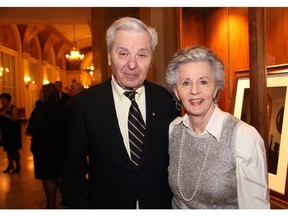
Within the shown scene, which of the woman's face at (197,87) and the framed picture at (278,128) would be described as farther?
the framed picture at (278,128)

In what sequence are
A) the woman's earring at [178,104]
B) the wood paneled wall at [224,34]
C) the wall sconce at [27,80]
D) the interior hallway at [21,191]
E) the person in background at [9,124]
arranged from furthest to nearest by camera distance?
the wall sconce at [27,80], the person in background at [9,124], the interior hallway at [21,191], the wood paneled wall at [224,34], the woman's earring at [178,104]

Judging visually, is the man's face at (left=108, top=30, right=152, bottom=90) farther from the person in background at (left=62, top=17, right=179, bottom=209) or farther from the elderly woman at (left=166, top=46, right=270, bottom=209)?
the elderly woman at (left=166, top=46, right=270, bottom=209)

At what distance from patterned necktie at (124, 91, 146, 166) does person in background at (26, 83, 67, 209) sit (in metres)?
2.44

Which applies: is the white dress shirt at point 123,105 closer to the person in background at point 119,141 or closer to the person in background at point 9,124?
the person in background at point 119,141

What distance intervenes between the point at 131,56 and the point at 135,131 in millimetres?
340

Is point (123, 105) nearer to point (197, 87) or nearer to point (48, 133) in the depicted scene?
point (197, 87)

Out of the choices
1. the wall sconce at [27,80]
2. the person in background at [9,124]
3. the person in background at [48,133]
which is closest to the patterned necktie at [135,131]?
the person in background at [48,133]

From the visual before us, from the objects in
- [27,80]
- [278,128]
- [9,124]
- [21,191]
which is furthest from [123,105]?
[27,80]

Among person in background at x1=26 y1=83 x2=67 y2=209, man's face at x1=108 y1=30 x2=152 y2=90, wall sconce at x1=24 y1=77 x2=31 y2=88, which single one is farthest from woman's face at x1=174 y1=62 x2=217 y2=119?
wall sconce at x1=24 y1=77 x2=31 y2=88

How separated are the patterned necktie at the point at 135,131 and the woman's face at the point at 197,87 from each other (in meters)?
0.25

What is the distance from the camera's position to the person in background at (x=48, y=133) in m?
3.82

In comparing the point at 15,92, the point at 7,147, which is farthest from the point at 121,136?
the point at 15,92

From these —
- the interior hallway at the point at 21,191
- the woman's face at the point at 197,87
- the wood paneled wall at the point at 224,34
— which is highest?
the wood paneled wall at the point at 224,34
